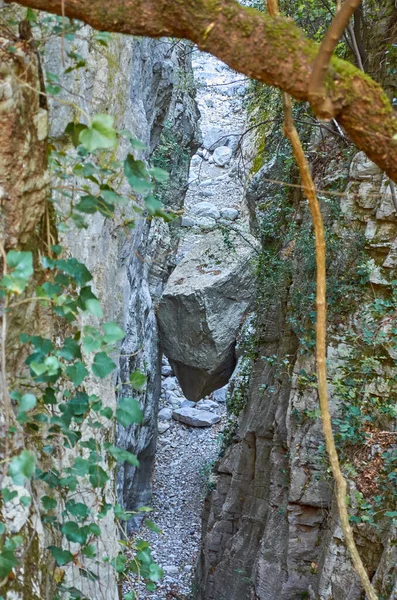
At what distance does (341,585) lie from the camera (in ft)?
14.6

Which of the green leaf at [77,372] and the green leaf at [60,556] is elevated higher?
the green leaf at [77,372]

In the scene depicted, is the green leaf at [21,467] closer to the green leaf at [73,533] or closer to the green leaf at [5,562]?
the green leaf at [5,562]

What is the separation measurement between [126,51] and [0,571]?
3848 mm

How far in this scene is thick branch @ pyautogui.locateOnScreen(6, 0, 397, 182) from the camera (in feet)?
4.88

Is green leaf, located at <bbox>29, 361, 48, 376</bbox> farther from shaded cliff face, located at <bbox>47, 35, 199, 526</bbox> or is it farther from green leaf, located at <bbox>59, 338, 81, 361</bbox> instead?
shaded cliff face, located at <bbox>47, 35, 199, 526</bbox>

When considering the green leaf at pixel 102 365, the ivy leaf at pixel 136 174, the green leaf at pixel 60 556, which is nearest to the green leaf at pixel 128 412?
the green leaf at pixel 102 365

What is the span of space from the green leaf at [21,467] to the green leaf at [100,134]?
79cm

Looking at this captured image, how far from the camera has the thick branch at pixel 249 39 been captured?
149 cm

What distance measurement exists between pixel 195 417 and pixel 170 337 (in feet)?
7.62

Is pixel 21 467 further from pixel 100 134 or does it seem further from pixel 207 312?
pixel 207 312

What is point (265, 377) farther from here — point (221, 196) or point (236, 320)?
point (221, 196)

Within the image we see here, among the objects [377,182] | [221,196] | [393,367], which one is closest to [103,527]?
[393,367]

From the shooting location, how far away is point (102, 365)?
5.20 feet

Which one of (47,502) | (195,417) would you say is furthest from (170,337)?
(47,502)
